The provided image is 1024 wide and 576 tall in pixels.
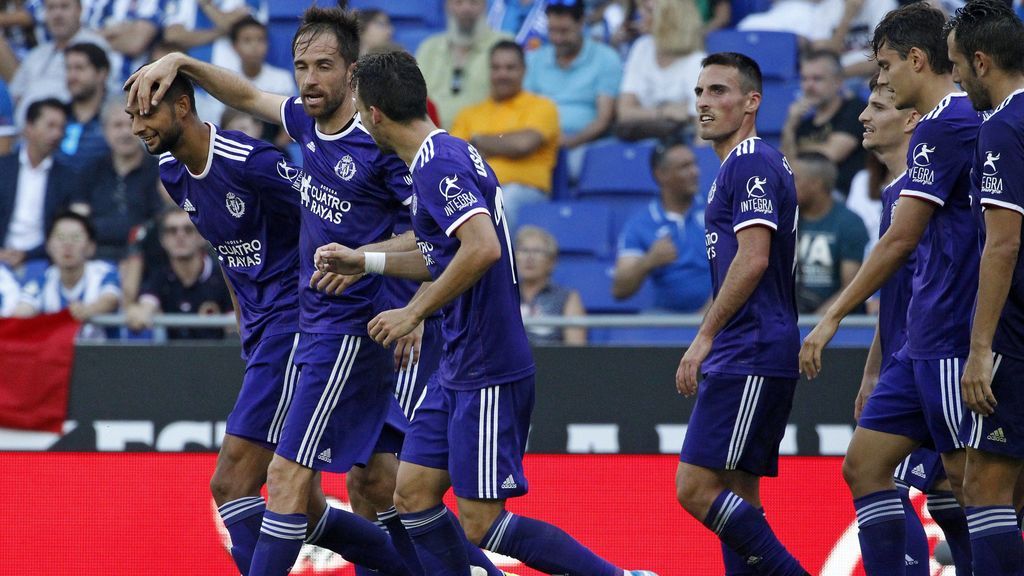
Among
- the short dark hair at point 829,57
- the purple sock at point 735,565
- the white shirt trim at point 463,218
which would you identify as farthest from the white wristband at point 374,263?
the short dark hair at point 829,57

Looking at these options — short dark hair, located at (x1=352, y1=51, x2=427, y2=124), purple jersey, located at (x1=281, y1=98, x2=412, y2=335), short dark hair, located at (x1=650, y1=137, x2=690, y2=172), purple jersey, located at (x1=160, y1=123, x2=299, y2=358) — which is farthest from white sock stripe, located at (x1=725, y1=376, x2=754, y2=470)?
short dark hair, located at (x1=650, y1=137, x2=690, y2=172)

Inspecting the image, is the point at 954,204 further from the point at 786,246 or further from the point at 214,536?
the point at 214,536

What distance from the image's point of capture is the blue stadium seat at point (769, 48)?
1002 centimetres

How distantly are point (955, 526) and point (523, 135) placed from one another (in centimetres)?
476

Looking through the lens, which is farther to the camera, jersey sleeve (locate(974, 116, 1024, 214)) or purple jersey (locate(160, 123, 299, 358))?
purple jersey (locate(160, 123, 299, 358))

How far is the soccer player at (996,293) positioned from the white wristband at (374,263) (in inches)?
78.2

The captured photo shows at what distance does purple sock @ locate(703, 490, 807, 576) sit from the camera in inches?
203

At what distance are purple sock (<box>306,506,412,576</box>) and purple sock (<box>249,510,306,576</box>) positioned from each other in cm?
40

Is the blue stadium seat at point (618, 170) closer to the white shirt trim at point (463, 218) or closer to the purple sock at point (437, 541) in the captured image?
the purple sock at point (437, 541)

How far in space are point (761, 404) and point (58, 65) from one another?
7106mm

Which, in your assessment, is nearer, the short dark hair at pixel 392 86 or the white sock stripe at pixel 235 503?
the short dark hair at pixel 392 86

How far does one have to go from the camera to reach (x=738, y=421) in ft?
16.9

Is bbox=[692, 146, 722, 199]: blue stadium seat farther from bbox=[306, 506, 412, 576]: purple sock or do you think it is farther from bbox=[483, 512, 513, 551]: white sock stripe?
Result: bbox=[483, 512, 513, 551]: white sock stripe

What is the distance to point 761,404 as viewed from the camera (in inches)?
203
